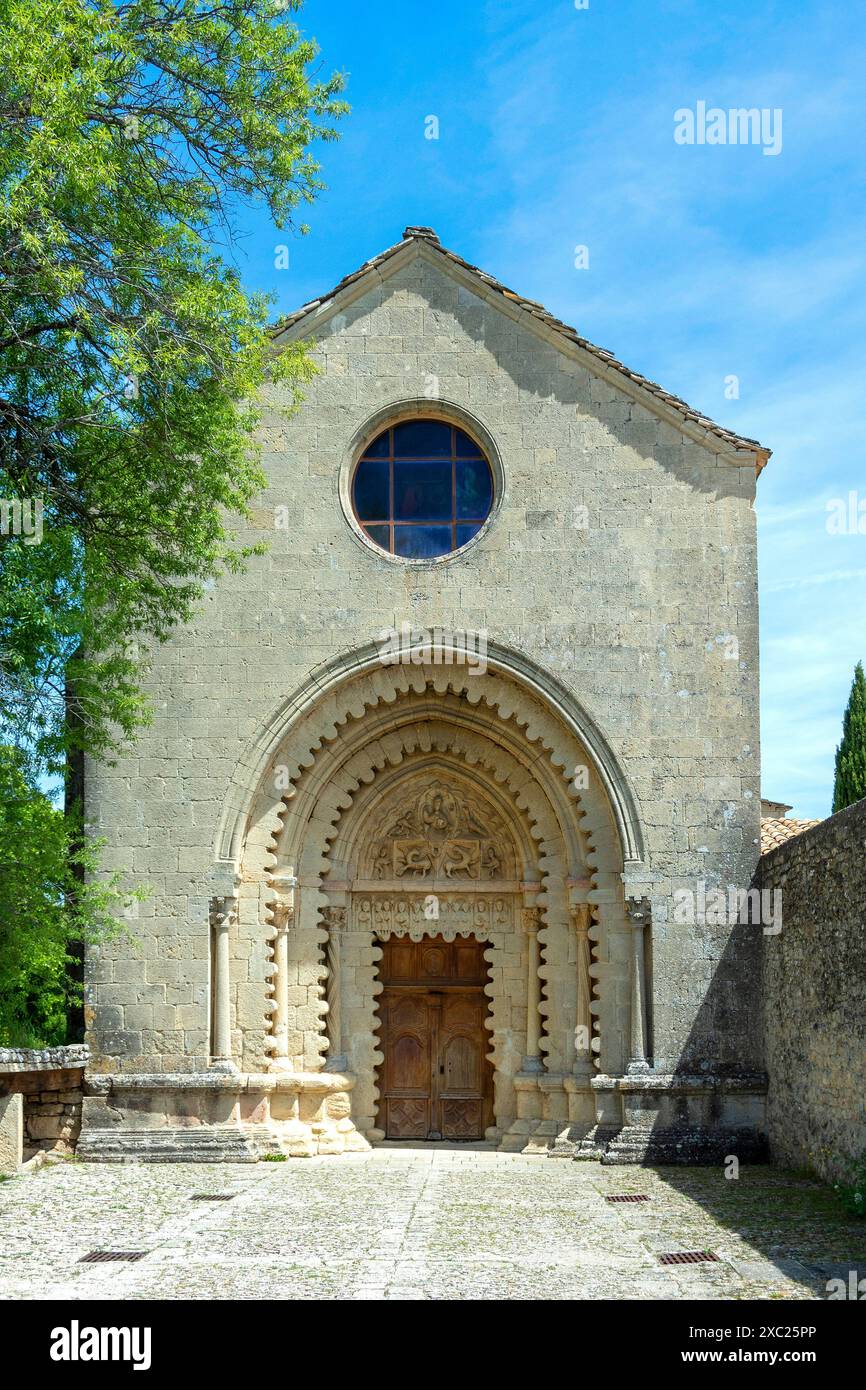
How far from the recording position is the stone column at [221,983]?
1420 cm

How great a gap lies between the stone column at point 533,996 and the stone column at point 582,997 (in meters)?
0.51

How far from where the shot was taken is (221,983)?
14258mm

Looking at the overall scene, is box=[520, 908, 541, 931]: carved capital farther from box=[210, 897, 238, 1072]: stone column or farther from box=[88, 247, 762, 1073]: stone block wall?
box=[210, 897, 238, 1072]: stone column

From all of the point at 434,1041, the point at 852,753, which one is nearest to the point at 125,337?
the point at 434,1041

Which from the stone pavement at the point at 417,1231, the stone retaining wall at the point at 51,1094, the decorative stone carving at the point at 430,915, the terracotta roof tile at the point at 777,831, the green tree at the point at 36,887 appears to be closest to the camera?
the stone pavement at the point at 417,1231

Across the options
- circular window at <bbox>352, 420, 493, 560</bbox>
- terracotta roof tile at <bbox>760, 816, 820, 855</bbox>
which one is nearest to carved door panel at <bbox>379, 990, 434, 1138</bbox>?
terracotta roof tile at <bbox>760, 816, 820, 855</bbox>

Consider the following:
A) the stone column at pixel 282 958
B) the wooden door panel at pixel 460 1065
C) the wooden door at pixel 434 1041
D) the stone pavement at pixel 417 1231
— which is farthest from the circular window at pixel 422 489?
the stone pavement at pixel 417 1231

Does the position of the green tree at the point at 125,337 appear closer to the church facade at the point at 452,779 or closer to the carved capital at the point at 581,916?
the church facade at the point at 452,779

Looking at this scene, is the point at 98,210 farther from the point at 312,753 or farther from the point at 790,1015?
the point at 790,1015

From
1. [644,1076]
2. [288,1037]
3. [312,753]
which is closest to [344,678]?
[312,753]

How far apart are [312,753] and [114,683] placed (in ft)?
7.12

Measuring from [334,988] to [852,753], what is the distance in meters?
11.3

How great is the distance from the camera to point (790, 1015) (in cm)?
1305

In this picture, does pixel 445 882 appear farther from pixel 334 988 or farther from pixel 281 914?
pixel 281 914
